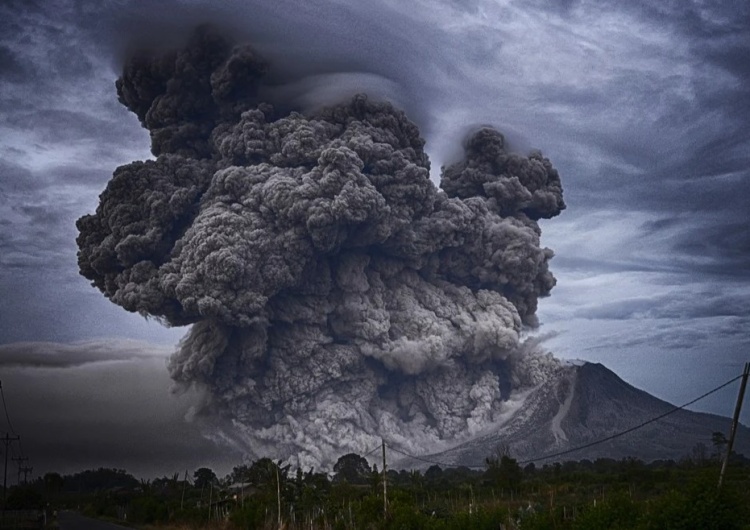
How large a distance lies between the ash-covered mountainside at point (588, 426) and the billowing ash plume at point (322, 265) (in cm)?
1080

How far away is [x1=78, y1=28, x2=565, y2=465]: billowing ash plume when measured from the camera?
228 ft

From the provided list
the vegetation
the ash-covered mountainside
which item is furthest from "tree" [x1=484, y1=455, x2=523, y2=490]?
the ash-covered mountainside

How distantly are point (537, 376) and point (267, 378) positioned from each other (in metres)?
29.4

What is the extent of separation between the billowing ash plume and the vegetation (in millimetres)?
6711

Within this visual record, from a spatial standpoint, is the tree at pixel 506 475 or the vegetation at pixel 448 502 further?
the tree at pixel 506 475

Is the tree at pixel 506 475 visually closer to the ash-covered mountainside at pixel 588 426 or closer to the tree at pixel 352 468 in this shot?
the tree at pixel 352 468

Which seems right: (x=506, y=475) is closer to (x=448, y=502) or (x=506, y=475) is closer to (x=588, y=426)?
(x=448, y=502)

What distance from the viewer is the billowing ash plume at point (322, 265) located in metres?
69.6

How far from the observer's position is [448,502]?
51719 millimetres

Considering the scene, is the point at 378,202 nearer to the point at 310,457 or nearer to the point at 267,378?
the point at 267,378

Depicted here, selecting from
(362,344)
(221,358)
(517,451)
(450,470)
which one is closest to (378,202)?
(362,344)

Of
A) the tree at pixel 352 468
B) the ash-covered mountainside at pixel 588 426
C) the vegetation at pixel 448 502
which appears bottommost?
the vegetation at pixel 448 502

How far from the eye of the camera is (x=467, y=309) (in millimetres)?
80938

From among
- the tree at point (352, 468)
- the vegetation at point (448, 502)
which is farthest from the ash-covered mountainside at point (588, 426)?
the tree at point (352, 468)
